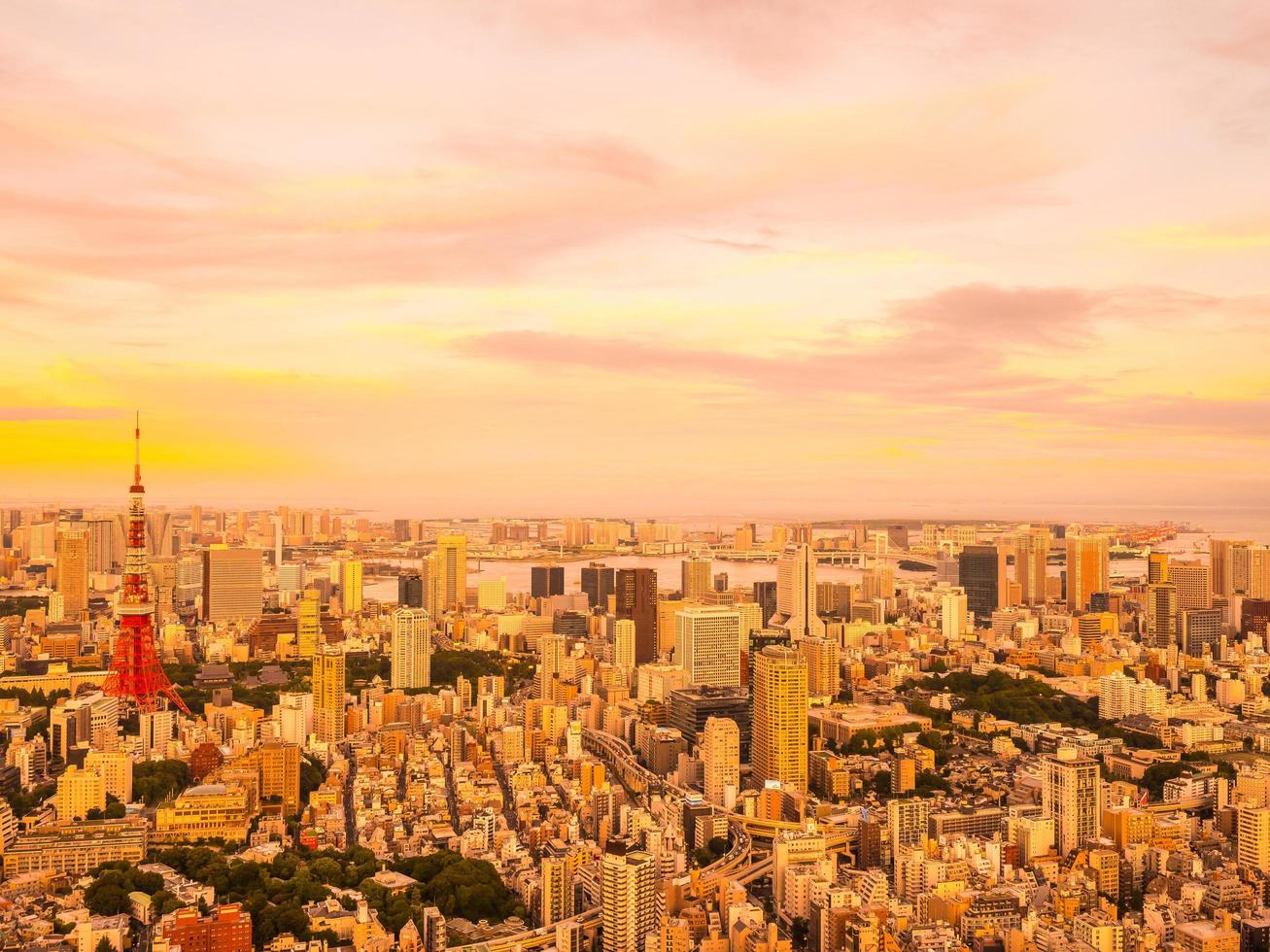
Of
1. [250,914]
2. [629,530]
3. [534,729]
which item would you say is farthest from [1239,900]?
[629,530]

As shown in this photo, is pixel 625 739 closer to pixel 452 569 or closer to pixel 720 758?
pixel 720 758

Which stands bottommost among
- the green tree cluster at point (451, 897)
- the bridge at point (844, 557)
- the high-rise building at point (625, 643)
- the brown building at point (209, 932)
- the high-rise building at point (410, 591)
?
the green tree cluster at point (451, 897)

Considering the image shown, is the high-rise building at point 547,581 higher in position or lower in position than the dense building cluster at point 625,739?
higher

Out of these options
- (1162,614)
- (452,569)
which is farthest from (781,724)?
(452,569)

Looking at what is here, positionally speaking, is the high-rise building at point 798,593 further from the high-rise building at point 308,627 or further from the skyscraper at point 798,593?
the high-rise building at point 308,627

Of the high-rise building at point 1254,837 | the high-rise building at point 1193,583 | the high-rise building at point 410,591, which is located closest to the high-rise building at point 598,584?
the high-rise building at point 410,591

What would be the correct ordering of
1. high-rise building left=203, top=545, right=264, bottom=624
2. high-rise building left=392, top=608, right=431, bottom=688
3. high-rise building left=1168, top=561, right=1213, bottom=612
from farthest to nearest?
high-rise building left=203, top=545, right=264, bottom=624 < high-rise building left=1168, top=561, right=1213, bottom=612 < high-rise building left=392, top=608, right=431, bottom=688

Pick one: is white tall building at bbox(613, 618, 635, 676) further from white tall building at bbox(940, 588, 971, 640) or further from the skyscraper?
white tall building at bbox(940, 588, 971, 640)

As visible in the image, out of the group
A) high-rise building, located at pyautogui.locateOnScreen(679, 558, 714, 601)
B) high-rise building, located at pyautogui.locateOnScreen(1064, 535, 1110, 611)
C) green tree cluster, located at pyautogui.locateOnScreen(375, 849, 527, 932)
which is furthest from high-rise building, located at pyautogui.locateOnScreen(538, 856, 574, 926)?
high-rise building, located at pyautogui.locateOnScreen(1064, 535, 1110, 611)
